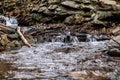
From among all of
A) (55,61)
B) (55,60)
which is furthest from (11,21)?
(55,61)

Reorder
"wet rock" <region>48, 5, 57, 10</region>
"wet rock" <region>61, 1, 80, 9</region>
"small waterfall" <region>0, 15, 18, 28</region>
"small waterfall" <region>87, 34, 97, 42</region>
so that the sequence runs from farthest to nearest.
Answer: "small waterfall" <region>0, 15, 18, 28</region>
"wet rock" <region>48, 5, 57, 10</region>
"wet rock" <region>61, 1, 80, 9</region>
"small waterfall" <region>87, 34, 97, 42</region>

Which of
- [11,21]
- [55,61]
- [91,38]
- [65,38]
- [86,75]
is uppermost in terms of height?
[86,75]

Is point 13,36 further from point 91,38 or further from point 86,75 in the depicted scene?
point 86,75

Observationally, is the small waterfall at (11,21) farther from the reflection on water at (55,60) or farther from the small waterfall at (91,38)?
the reflection on water at (55,60)

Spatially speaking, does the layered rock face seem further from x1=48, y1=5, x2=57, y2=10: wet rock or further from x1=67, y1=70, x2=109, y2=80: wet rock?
x1=67, y1=70, x2=109, y2=80: wet rock

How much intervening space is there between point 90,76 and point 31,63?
83.7 inches

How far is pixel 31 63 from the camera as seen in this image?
8.28m

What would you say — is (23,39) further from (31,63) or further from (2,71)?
(2,71)

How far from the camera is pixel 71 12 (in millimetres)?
15180

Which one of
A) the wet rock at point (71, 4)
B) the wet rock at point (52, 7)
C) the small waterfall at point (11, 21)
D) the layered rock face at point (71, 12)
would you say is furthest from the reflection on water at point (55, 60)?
the small waterfall at point (11, 21)

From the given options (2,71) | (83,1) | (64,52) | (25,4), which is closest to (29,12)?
(25,4)

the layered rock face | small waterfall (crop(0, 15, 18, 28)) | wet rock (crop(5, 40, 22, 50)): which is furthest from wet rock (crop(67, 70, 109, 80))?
small waterfall (crop(0, 15, 18, 28))

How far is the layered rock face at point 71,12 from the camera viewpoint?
14422mm

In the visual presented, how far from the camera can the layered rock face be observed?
1442cm
